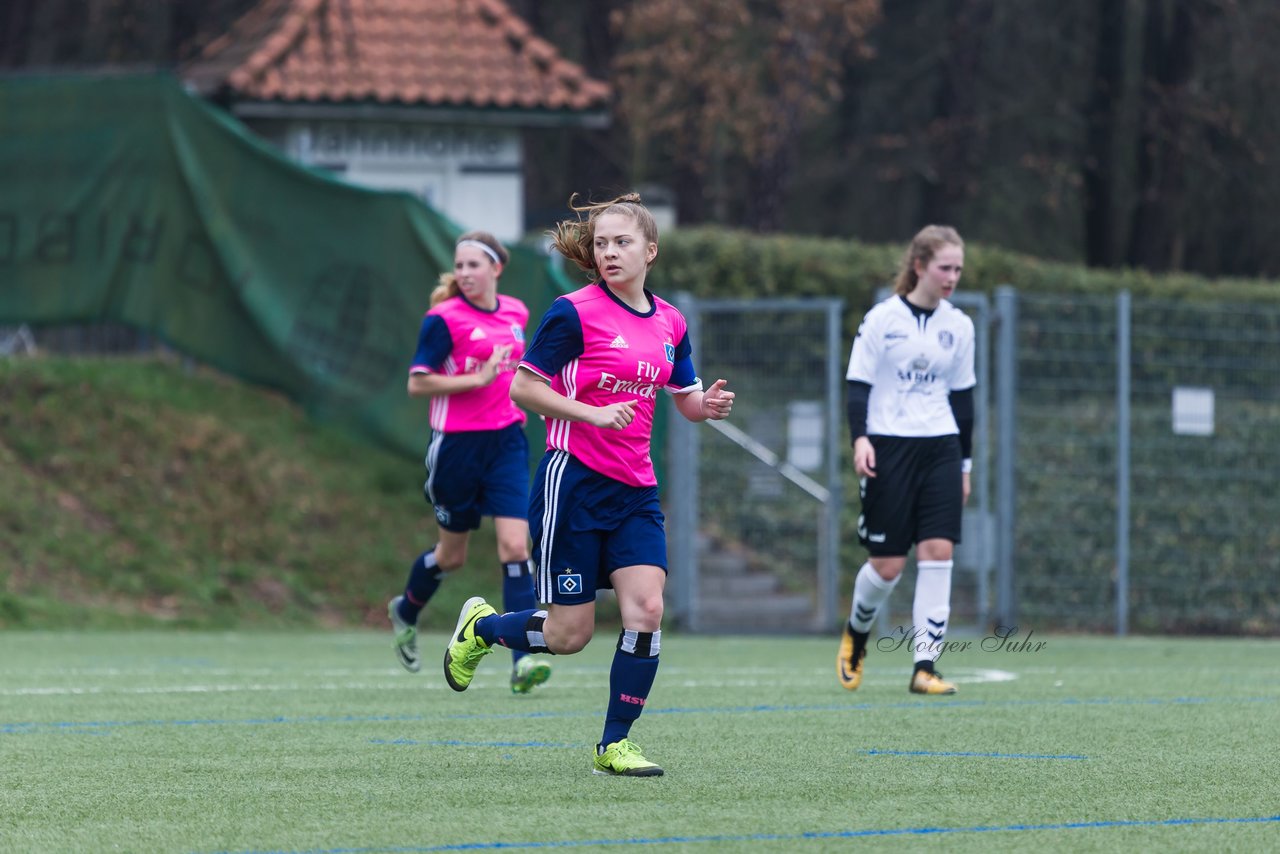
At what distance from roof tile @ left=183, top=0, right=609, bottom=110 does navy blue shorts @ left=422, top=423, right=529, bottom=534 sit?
34.3ft

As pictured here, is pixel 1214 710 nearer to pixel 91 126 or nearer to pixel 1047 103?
pixel 91 126

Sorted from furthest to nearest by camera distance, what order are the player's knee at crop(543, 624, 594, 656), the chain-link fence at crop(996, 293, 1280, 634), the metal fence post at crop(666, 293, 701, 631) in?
the chain-link fence at crop(996, 293, 1280, 634)
the metal fence post at crop(666, 293, 701, 631)
the player's knee at crop(543, 624, 594, 656)

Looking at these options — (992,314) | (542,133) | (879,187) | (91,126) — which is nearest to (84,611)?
(91,126)

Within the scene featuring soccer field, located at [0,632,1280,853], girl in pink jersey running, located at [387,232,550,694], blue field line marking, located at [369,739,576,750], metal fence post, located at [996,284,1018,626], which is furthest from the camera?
metal fence post, located at [996,284,1018,626]

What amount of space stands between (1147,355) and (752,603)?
3423 mm

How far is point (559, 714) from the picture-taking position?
7.71 metres

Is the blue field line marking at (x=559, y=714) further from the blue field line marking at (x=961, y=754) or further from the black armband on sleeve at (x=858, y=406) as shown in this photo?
the blue field line marking at (x=961, y=754)

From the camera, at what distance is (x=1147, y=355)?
1439cm

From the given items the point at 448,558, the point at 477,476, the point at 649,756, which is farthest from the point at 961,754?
the point at 448,558

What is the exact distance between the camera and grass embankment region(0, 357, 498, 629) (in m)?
13.7

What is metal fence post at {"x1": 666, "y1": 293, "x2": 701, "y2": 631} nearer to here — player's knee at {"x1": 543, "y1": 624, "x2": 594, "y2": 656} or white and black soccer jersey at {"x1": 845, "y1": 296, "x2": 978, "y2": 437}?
white and black soccer jersey at {"x1": 845, "y1": 296, "x2": 978, "y2": 437}

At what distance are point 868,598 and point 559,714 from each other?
1786 mm

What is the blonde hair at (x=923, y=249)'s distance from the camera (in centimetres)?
856

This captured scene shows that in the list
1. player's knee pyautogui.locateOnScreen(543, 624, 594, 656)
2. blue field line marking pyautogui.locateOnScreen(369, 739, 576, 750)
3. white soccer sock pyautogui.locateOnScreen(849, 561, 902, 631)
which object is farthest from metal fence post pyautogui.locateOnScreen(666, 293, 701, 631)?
player's knee pyautogui.locateOnScreen(543, 624, 594, 656)
